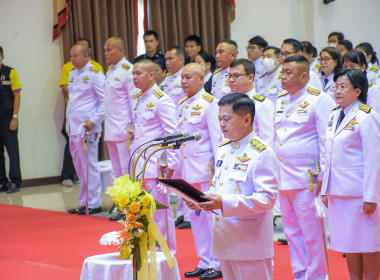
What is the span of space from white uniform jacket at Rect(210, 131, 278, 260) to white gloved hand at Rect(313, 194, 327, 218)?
80 cm

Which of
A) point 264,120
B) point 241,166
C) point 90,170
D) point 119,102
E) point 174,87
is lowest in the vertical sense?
point 90,170

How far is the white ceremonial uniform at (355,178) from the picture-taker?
327 cm

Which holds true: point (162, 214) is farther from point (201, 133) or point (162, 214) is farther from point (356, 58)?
point (356, 58)

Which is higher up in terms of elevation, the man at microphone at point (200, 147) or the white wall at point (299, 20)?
the white wall at point (299, 20)

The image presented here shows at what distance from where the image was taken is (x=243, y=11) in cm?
1005

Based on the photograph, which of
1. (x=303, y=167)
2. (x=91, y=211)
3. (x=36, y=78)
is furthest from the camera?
(x=36, y=78)

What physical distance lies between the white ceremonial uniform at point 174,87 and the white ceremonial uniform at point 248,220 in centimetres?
337

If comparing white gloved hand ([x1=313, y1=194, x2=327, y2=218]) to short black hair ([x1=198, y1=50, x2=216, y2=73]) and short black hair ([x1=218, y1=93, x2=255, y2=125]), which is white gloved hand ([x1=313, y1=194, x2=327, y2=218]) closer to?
short black hair ([x1=218, y1=93, x2=255, y2=125])

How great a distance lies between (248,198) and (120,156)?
126 inches

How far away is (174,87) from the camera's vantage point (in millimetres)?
6316

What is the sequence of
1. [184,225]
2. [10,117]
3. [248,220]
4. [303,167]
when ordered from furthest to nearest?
[10,117], [184,225], [303,167], [248,220]

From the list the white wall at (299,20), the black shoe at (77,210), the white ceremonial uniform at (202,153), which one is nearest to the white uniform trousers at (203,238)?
the white ceremonial uniform at (202,153)

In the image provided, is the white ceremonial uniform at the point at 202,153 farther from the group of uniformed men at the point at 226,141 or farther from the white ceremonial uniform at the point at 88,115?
the white ceremonial uniform at the point at 88,115

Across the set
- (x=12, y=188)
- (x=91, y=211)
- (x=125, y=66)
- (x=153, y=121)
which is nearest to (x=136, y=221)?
(x=153, y=121)
